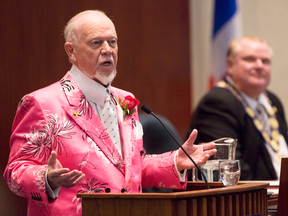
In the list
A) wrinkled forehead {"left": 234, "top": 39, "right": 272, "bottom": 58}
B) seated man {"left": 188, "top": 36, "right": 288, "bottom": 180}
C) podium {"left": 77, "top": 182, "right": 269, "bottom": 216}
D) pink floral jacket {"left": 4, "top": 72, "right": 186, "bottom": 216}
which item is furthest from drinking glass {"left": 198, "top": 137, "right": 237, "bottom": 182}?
wrinkled forehead {"left": 234, "top": 39, "right": 272, "bottom": 58}

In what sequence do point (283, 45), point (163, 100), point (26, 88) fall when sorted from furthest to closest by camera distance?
point (283, 45), point (163, 100), point (26, 88)

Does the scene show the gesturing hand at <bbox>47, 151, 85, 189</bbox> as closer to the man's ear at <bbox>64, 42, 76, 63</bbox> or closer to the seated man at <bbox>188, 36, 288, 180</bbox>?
the man's ear at <bbox>64, 42, 76, 63</bbox>

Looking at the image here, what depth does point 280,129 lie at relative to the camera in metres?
3.60

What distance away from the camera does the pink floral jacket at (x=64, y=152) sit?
1.54 m

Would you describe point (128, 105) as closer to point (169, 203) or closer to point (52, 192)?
point (52, 192)

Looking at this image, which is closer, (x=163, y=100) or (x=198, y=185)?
(x=198, y=185)

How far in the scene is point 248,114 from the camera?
136 inches

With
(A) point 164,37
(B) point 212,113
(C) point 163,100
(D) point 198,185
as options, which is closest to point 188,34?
(A) point 164,37

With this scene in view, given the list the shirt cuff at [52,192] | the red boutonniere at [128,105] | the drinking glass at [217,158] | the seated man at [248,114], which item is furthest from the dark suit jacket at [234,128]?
the shirt cuff at [52,192]

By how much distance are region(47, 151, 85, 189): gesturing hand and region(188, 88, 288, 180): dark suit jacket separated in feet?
6.53

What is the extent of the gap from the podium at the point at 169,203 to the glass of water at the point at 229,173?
183mm

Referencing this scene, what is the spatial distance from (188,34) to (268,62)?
3.84ft

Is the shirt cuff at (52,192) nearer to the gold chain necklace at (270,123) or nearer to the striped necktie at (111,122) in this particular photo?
the striped necktie at (111,122)

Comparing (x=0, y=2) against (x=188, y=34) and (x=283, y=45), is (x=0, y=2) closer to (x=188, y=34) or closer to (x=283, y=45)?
(x=188, y=34)
